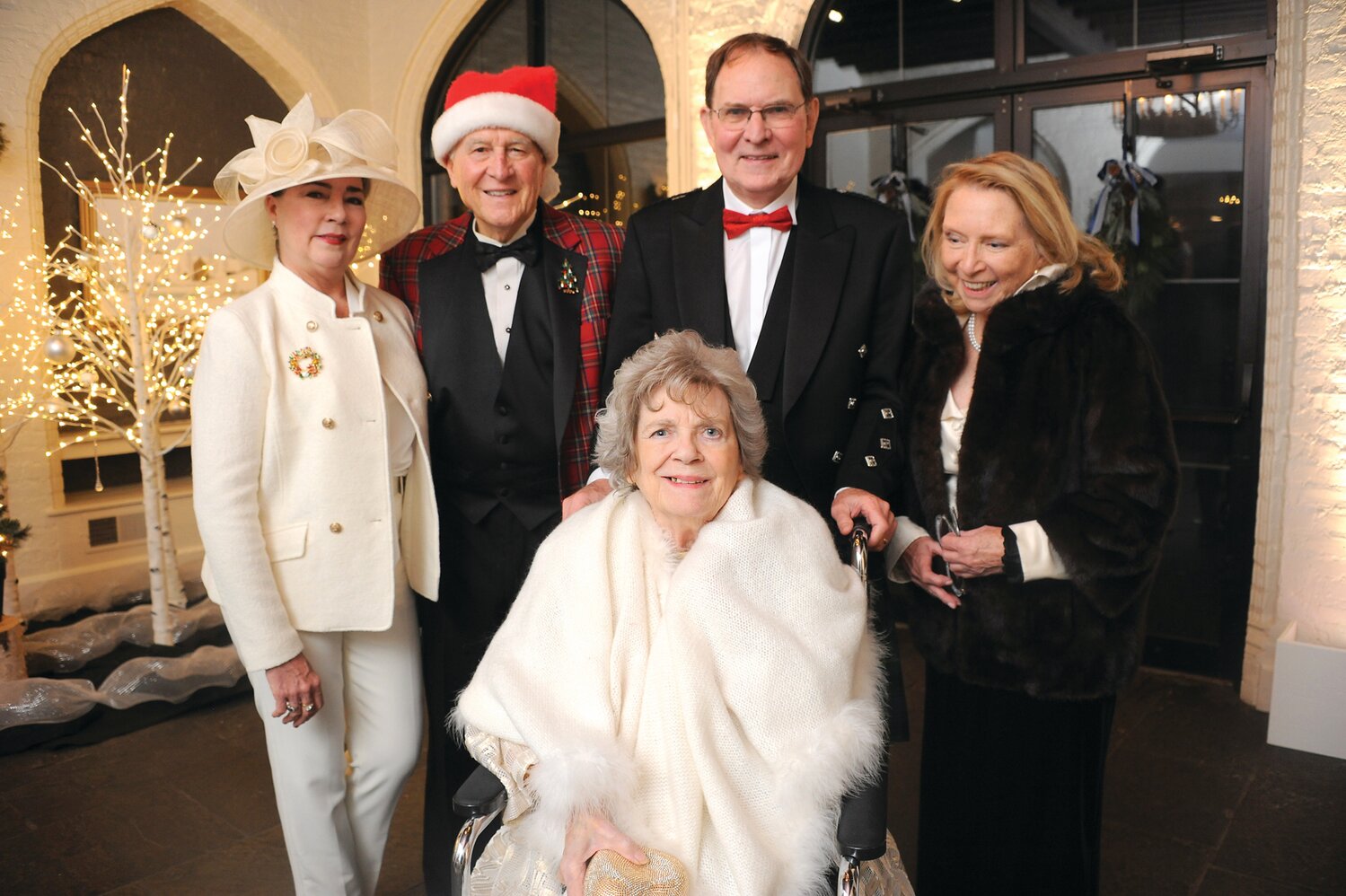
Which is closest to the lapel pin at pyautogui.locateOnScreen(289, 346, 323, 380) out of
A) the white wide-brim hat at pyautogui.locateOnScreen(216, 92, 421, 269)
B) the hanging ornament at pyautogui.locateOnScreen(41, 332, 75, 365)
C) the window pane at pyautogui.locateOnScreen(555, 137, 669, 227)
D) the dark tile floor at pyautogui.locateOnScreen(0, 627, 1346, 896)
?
the white wide-brim hat at pyautogui.locateOnScreen(216, 92, 421, 269)

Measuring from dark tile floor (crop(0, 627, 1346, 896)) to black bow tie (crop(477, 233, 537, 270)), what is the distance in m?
1.76

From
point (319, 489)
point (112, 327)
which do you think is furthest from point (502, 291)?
point (112, 327)

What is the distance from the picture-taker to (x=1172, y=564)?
4.47 meters

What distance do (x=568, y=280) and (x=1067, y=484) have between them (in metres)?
1.21

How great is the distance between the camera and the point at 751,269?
224cm

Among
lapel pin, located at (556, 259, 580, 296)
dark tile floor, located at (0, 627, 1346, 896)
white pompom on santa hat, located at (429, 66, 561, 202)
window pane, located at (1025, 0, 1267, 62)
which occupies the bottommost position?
dark tile floor, located at (0, 627, 1346, 896)

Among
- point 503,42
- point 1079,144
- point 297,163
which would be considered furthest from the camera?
point 503,42

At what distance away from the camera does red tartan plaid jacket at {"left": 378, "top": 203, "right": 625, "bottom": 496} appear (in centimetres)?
244

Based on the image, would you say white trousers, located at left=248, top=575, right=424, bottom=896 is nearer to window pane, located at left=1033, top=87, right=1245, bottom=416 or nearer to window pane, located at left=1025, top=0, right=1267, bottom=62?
window pane, located at left=1033, top=87, right=1245, bottom=416

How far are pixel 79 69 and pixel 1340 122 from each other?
5941 millimetres

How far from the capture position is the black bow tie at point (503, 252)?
7.93ft

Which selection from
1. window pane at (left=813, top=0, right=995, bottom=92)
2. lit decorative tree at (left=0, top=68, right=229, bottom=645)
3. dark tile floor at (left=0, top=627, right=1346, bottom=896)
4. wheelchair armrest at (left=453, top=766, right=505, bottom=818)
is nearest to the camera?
wheelchair armrest at (left=453, top=766, right=505, bottom=818)

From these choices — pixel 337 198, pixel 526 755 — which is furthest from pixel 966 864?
pixel 337 198

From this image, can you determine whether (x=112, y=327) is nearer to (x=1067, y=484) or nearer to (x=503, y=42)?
(x=503, y=42)
